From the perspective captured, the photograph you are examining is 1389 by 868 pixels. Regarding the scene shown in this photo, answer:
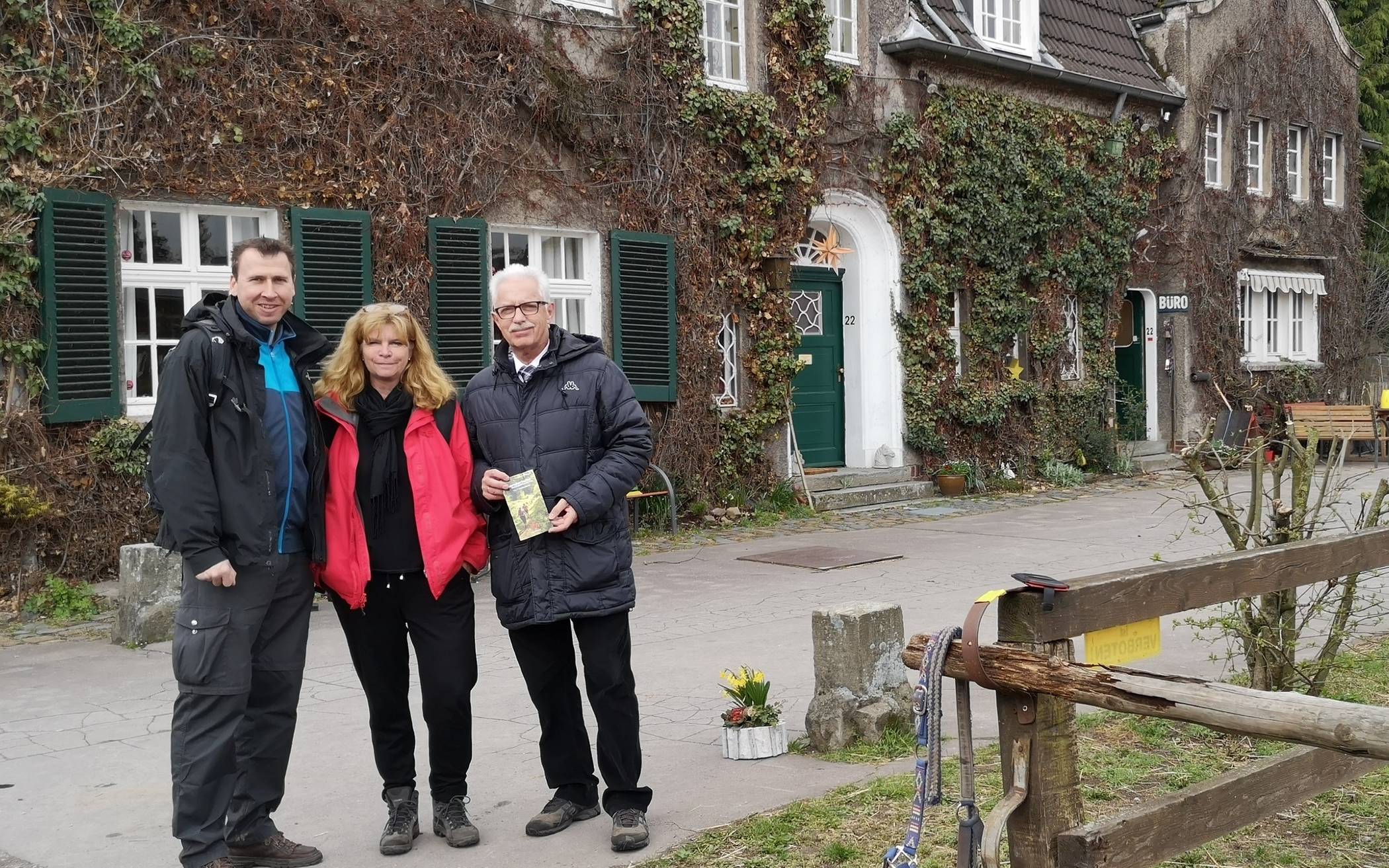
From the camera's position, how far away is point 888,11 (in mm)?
15703

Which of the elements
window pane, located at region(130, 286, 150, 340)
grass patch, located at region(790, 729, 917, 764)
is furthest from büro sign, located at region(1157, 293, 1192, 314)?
grass patch, located at region(790, 729, 917, 764)

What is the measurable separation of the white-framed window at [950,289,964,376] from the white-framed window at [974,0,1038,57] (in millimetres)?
3210

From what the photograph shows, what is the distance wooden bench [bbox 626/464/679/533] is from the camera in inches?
488

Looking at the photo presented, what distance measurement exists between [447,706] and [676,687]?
2.32m

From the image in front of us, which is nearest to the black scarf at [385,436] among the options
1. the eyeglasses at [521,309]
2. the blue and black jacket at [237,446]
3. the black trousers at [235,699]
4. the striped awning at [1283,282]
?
the blue and black jacket at [237,446]

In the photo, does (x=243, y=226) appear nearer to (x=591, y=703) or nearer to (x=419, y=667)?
(x=419, y=667)

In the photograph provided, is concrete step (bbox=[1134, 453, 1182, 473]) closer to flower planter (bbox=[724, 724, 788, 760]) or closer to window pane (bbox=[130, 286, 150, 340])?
window pane (bbox=[130, 286, 150, 340])

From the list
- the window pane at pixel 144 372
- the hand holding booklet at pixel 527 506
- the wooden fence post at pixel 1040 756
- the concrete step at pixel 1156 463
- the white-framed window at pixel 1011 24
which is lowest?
the concrete step at pixel 1156 463

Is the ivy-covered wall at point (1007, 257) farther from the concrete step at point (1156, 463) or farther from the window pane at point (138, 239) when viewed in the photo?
the window pane at point (138, 239)

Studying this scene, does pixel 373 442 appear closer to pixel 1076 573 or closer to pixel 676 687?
pixel 676 687

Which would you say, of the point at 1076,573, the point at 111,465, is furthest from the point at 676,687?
the point at 111,465

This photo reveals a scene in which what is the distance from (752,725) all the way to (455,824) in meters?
1.38

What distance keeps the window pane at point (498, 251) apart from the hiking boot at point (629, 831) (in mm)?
8316

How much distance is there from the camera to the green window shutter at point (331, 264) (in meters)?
10.8
